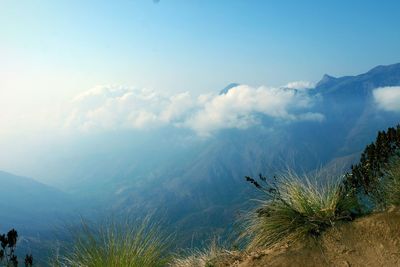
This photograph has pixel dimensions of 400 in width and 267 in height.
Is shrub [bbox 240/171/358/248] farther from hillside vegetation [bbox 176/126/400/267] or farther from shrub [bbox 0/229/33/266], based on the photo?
shrub [bbox 0/229/33/266]

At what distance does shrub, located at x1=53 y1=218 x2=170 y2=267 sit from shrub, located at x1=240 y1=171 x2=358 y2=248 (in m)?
1.55

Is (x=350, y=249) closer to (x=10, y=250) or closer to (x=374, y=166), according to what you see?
(x=374, y=166)

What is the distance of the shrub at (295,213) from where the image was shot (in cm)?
673

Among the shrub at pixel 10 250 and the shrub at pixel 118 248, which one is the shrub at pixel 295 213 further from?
the shrub at pixel 10 250

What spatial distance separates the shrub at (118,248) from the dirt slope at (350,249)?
A: 3.94 feet

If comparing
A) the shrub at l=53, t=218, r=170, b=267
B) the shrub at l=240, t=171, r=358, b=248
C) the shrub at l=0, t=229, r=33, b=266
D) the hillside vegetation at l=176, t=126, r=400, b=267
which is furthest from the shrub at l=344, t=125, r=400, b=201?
the shrub at l=0, t=229, r=33, b=266

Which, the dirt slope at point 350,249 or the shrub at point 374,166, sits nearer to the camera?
the dirt slope at point 350,249

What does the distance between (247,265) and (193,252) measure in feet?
5.82

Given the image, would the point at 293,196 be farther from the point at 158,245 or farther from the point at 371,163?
the point at 158,245

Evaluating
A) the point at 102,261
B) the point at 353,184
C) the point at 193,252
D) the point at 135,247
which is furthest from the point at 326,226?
the point at 102,261

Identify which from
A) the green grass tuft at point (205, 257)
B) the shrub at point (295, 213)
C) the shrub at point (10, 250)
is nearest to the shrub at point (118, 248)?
the green grass tuft at point (205, 257)

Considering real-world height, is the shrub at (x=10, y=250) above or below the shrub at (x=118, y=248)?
above

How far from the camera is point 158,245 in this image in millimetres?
6566

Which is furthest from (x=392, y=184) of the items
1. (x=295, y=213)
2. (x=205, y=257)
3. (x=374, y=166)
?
(x=205, y=257)
